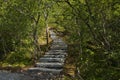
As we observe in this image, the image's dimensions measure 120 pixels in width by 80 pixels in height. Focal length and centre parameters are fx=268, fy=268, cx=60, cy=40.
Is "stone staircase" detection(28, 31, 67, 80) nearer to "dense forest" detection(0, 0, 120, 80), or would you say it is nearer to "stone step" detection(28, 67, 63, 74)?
"stone step" detection(28, 67, 63, 74)

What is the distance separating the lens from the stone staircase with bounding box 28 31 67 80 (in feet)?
67.2

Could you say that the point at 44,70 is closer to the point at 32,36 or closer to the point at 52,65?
the point at 52,65

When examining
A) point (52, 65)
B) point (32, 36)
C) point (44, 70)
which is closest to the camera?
point (44, 70)

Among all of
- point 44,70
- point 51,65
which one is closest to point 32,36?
point 51,65

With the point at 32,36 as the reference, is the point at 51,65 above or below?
below

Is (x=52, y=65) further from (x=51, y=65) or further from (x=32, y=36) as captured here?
(x=32, y=36)

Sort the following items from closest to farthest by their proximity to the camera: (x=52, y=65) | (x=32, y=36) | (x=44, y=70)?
(x=44, y=70) → (x=52, y=65) → (x=32, y=36)

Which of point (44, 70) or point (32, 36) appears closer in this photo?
point (44, 70)

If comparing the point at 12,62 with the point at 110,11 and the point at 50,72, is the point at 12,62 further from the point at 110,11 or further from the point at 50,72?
the point at 110,11

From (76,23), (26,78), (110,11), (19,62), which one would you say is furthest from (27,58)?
(110,11)

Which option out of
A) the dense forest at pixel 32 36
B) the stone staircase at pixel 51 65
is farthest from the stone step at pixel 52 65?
the dense forest at pixel 32 36

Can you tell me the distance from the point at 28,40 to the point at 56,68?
4908 mm

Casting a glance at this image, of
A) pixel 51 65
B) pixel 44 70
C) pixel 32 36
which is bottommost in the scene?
pixel 44 70

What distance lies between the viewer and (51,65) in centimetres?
2245
